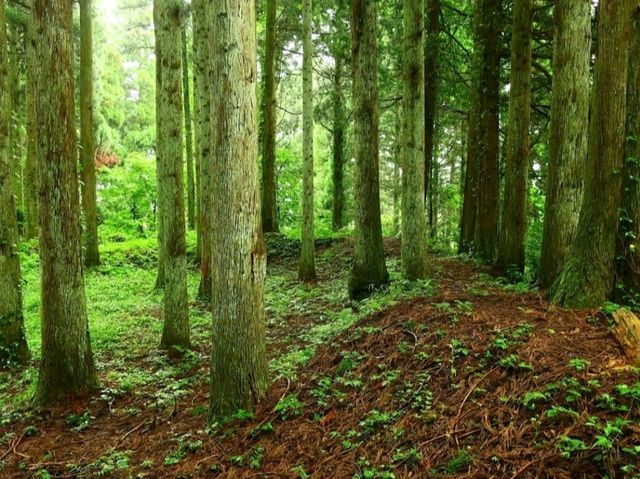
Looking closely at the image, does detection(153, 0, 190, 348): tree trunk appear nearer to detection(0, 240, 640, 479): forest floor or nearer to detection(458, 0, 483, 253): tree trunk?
detection(0, 240, 640, 479): forest floor

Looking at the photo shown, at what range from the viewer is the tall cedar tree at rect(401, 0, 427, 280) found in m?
8.05

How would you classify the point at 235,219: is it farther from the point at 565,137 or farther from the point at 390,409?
the point at 565,137

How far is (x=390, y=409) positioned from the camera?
407cm

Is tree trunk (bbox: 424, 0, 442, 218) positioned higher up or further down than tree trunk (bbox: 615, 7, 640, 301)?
higher up

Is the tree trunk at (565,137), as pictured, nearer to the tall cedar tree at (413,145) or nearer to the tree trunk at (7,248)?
→ the tall cedar tree at (413,145)

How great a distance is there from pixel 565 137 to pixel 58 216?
6.60 meters

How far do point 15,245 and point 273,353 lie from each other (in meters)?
3.99

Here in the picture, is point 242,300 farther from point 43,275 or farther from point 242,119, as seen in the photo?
point 43,275

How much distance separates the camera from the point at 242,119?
14.0 feet

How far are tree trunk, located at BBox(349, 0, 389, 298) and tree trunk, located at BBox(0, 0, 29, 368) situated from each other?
524 centimetres

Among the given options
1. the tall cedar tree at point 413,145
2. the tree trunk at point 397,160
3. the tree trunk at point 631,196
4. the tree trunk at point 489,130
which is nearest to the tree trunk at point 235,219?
the tree trunk at point 631,196

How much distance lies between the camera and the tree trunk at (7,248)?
666 cm

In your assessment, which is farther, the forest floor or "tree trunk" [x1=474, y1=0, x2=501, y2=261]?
"tree trunk" [x1=474, y1=0, x2=501, y2=261]

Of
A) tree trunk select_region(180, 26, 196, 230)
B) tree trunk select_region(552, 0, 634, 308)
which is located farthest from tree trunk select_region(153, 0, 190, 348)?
tree trunk select_region(180, 26, 196, 230)
